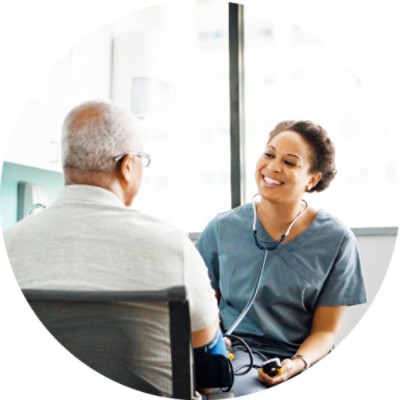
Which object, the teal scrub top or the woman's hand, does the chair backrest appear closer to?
the woman's hand

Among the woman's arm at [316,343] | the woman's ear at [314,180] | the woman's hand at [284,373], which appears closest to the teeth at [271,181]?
the woman's ear at [314,180]

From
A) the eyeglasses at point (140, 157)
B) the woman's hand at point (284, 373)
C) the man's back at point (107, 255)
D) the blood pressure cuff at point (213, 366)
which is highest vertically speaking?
the eyeglasses at point (140, 157)

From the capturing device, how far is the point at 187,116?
229 centimetres

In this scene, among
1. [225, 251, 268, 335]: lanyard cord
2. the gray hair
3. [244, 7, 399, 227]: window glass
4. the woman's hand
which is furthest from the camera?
[244, 7, 399, 227]: window glass

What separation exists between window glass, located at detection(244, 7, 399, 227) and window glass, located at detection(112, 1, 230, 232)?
0.37 ft

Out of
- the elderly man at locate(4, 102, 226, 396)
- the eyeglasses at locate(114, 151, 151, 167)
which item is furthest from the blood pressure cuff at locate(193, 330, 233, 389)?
the eyeglasses at locate(114, 151, 151, 167)

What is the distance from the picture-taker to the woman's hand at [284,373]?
1.13 m

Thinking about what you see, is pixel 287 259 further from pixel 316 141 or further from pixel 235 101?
pixel 235 101

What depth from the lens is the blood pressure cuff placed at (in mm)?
894

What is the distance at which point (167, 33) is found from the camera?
2.29 meters

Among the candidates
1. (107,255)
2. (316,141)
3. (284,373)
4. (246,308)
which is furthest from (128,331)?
(316,141)

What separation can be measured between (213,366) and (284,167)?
0.65 m

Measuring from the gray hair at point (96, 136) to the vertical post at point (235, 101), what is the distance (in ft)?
3.93

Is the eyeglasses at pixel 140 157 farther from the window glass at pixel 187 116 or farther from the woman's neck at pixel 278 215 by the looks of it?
the window glass at pixel 187 116
